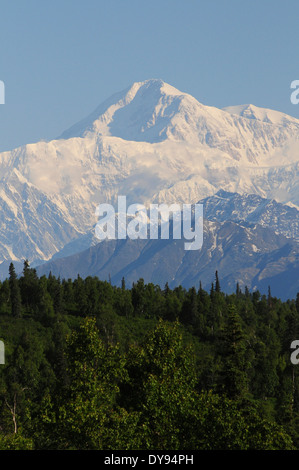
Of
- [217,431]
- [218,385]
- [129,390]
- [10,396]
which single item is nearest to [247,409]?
[218,385]

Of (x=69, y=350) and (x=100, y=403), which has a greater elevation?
→ (x=69, y=350)

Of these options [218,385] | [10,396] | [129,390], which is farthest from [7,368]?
[129,390]

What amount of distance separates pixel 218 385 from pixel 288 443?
28.4m

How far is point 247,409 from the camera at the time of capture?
271 feet

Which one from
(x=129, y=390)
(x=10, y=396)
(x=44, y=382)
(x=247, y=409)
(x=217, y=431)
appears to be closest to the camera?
(x=217, y=431)

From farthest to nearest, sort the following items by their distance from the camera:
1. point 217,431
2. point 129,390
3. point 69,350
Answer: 1. point 129,390
2. point 69,350
3. point 217,431

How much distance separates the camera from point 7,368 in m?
179

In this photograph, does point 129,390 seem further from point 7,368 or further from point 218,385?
point 7,368
